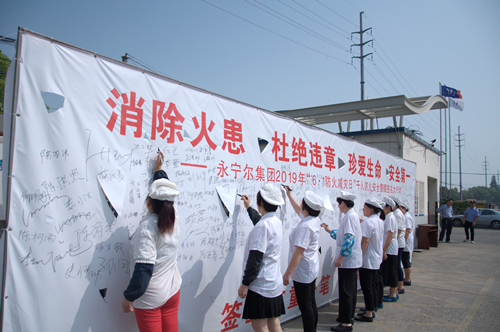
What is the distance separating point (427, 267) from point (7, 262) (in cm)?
909

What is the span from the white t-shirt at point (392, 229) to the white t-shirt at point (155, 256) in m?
4.24

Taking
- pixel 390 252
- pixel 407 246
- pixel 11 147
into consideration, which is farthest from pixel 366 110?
pixel 11 147

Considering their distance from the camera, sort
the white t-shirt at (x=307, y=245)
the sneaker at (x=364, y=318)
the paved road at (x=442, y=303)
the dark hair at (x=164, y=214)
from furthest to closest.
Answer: the sneaker at (x=364, y=318), the paved road at (x=442, y=303), the white t-shirt at (x=307, y=245), the dark hair at (x=164, y=214)

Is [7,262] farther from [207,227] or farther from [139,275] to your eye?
[207,227]

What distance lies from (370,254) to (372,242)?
18 centimetres

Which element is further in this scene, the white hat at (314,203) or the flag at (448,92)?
the flag at (448,92)

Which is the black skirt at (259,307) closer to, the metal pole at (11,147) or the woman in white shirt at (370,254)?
the metal pole at (11,147)

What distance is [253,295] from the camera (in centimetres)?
288

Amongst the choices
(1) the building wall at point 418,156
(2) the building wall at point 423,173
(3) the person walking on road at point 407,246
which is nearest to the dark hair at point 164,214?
(3) the person walking on road at point 407,246

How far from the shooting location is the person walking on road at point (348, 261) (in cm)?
409

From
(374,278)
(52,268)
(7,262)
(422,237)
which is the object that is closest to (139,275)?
(52,268)

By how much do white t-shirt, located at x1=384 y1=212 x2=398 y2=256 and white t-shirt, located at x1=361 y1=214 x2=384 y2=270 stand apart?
0.82m

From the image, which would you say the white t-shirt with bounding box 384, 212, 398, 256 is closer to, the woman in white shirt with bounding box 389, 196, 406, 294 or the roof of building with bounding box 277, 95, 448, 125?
the woman in white shirt with bounding box 389, 196, 406, 294

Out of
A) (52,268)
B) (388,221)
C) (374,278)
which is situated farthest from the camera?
(388,221)
